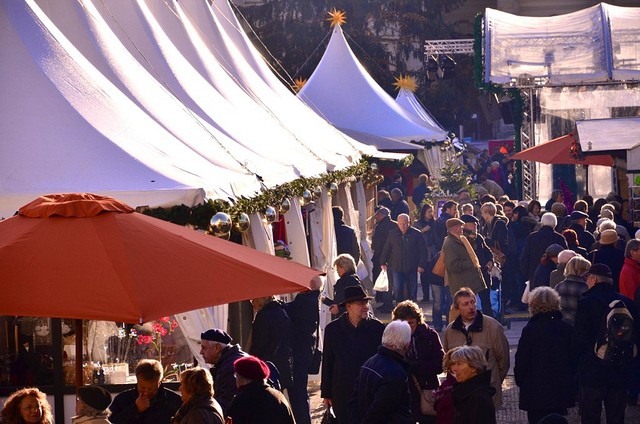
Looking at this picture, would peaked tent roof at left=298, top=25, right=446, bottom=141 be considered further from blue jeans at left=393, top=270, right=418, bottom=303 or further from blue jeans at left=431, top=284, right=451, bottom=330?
blue jeans at left=431, top=284, right=451, bottom=330

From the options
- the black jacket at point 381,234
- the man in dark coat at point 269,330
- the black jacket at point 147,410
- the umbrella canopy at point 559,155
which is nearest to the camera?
the black jacket at point 147,410

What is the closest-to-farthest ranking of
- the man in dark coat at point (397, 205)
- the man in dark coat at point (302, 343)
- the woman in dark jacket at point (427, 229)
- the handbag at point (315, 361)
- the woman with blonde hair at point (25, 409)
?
the woman with blonde hair at point (25, 409) → the man in dark coat at point (302, 343) → the handbag at point (315, 361) → the woman in dark jacket at point (427, 229) → the man in dark coat at point (397, 205)

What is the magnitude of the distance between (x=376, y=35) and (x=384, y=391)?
5112 cm

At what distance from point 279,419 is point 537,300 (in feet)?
9.47

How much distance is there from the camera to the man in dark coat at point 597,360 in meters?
9.83

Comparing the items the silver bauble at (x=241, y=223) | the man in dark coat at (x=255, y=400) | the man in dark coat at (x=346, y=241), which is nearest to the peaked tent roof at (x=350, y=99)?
the man in dark coat at (x=346, y=241)

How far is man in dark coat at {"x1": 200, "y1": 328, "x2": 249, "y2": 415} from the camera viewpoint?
8.15 m

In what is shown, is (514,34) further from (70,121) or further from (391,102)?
(70,121)

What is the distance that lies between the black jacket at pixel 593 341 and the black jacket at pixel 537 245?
4.79 m

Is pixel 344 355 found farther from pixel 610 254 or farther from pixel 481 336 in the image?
pixel 610 254

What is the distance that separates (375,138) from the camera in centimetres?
3017

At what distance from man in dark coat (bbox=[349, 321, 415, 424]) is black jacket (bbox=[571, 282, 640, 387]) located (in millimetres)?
2386

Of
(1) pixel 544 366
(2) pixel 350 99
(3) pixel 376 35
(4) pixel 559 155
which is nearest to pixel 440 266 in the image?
(1) pixel 544 366

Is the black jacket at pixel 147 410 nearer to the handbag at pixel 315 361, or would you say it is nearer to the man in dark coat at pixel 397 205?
the handbag at pixel 315 361
